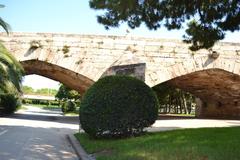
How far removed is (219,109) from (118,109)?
24.3 m

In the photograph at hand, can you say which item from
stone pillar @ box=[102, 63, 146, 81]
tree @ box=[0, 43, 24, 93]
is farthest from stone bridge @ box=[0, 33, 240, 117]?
stone pillar @ box=[102, 63, 146, 81]

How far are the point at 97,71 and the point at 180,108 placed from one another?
29.1 metres

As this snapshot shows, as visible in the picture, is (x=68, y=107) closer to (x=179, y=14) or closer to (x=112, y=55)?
(x=112, y=55)

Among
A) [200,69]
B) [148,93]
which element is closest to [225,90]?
→ [200,69]

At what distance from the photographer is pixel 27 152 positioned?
1052cm

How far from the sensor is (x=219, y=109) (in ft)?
114

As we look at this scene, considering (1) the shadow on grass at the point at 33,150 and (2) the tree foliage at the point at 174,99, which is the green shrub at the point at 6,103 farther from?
(1) the shadow on grass at the point at 33,150

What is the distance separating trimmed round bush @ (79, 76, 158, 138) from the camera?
1208cm

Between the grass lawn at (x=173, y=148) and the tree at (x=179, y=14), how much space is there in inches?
116

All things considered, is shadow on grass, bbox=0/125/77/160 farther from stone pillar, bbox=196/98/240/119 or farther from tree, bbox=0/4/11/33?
stone pillar, bbox=196/98/240/119

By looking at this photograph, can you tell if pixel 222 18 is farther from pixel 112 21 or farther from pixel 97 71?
pixel 97 71

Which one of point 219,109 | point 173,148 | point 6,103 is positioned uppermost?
point 6,103

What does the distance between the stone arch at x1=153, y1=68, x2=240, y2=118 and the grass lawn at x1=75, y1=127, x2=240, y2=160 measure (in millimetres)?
14852

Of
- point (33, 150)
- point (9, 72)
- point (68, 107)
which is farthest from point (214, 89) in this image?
point (33, 150)
